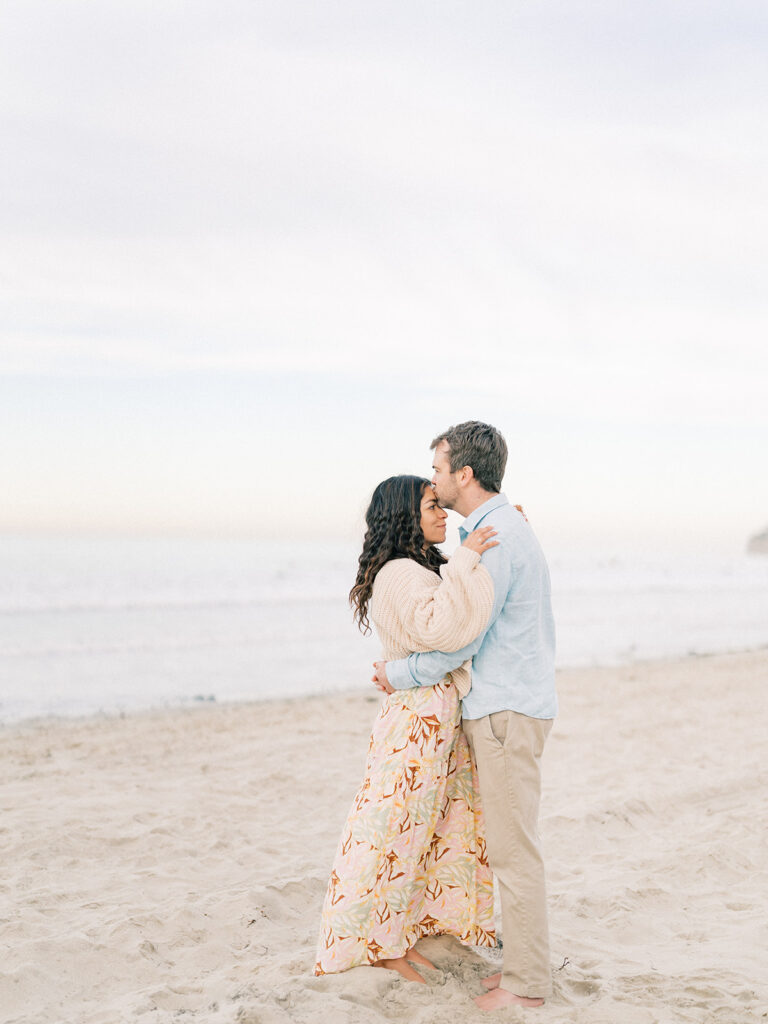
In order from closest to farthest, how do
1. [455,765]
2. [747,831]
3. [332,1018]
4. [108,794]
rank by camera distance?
[332,1018] → [455,765] → [747,831] → [108,794]

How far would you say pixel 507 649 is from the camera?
3410mm

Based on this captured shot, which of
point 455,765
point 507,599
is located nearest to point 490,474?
point 507,599

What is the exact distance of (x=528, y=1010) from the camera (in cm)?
329

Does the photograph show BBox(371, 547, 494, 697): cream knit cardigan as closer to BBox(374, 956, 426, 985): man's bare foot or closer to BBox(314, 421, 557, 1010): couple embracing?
BBox(314, 421, 557, 1010): couple embracing

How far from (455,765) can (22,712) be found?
726cm

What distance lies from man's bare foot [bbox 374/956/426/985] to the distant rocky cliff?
60980mm

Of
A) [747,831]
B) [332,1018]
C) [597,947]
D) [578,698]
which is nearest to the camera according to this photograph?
[332,1018]

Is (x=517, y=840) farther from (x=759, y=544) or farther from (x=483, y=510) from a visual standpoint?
(x=759, y=544)

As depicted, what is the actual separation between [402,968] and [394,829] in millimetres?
570

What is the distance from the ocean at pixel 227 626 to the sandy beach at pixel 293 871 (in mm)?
1815

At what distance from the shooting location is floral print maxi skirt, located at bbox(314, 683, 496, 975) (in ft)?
11.3

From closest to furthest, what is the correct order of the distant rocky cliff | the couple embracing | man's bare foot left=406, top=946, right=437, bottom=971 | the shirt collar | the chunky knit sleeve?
1. the chunky knit sleeve
2. the couple embracing
3. the shirt collar
4. man's bare foot left=406, top=946, right=437, bottom=971
5. the distant rocky cliff

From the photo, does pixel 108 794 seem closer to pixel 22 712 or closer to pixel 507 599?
pixel 22 712

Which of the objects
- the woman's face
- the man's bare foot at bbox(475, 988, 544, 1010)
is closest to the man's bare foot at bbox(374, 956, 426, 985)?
the man's bare foot at bbox(475, 988, 544, 1010)
